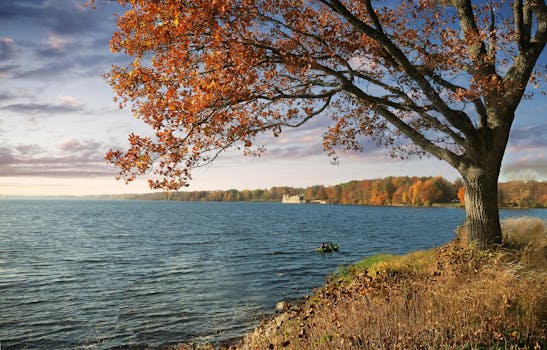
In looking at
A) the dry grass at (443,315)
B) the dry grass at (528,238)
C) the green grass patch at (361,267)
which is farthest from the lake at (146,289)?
the dry grass at (443,315)

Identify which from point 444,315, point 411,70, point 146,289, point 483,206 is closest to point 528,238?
point 483,206

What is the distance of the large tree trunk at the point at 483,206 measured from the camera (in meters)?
13.2

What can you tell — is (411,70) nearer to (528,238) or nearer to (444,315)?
(444,315)

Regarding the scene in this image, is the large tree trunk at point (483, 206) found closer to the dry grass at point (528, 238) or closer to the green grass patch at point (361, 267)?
the dry grass at point (528, 238)

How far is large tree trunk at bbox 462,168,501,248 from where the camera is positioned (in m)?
13.2

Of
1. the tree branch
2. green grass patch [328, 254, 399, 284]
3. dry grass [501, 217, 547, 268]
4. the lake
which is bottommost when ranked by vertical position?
the lake

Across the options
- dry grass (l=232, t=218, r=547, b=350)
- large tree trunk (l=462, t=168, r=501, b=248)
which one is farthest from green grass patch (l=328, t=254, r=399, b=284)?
dry grass (l=232, t=218, r=547, b=350)

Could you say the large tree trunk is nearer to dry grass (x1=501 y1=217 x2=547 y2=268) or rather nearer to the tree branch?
dry grass (x1=501 y1=217 x2=547 y2=268)

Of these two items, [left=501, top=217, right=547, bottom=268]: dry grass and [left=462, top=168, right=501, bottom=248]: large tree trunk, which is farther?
[left=462, top=168, right=501, bottom=248]: large tree trunk

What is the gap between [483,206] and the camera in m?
13.3

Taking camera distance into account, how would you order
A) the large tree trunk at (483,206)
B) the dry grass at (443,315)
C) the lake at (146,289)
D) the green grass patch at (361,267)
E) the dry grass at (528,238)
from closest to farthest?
the dry grass at (443,315) → the dry grass at (528,238) → the large tree trunk at (483,206) → the lake at (146,289) → the green grass patch at (361,267)

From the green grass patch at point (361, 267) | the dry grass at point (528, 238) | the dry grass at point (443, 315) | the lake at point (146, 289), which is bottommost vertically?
the lake at point (146, 289)

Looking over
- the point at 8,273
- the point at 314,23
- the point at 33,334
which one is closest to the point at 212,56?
the point at 314,23

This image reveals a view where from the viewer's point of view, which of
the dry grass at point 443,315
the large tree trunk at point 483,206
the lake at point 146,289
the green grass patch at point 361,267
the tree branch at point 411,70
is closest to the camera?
the dry grass at point 443,315
